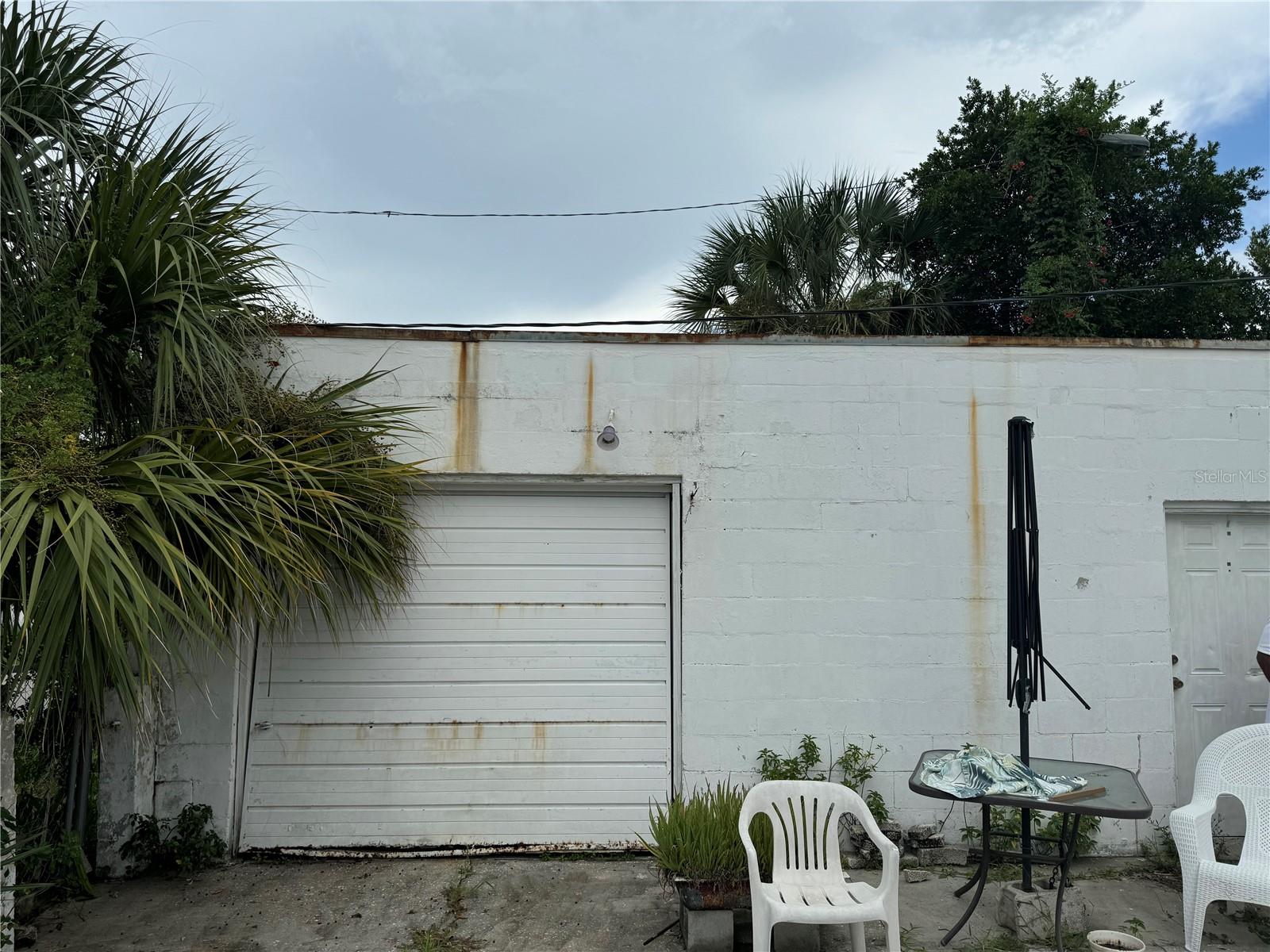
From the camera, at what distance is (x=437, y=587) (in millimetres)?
5465

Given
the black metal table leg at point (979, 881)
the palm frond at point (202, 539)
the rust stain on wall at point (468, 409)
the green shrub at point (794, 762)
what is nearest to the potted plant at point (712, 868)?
the black metal table leg at point (979, 881)

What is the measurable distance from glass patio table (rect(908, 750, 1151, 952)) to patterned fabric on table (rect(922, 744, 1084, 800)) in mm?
49

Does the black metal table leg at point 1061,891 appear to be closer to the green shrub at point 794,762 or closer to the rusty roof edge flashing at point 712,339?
the green shrub at point 794,762

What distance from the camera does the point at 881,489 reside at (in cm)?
544

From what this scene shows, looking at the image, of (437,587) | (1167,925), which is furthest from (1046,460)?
(437,587)

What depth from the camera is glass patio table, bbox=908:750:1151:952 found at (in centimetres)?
358

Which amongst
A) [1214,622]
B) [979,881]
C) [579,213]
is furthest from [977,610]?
[579,213]

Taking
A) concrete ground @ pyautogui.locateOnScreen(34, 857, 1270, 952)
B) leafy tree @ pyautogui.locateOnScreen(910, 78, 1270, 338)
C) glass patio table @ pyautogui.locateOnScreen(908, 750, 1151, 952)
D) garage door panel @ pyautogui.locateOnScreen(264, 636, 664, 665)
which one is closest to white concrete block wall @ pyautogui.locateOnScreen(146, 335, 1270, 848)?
garage door panel @ pyautogui.locateOnScreen(264, 636, 664, 665)

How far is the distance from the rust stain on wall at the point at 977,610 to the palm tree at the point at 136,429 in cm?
346

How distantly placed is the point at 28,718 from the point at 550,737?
8.99ft

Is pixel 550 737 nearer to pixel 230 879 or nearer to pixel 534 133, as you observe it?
pixel 230 879

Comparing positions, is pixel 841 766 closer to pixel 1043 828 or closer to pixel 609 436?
pixel 1043 828

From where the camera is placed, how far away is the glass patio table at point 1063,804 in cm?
358

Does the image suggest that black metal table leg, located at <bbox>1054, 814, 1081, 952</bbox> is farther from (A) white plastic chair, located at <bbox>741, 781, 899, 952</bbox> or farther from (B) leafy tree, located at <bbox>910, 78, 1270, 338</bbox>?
(B) leafy tree, located at <bbox>910, 78, 1270, 338</bbox>
